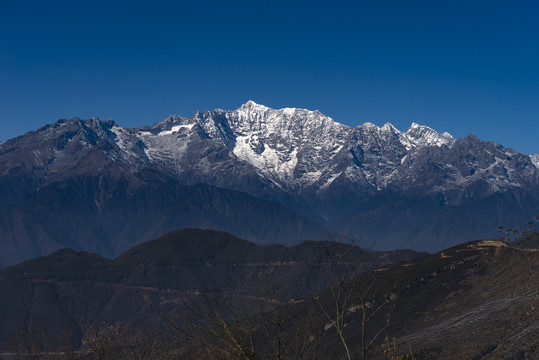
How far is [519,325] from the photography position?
340 ft

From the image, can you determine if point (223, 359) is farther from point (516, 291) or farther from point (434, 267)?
point (434, 267)

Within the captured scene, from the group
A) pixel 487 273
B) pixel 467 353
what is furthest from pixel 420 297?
pixel 467 353

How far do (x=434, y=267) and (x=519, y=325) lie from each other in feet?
199

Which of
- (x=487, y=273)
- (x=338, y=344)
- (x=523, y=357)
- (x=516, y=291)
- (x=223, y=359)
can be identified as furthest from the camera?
(x=487, y=273)

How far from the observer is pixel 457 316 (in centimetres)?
12538

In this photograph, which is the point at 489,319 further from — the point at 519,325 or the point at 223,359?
the point at 223,359

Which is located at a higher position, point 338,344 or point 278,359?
point 278,359

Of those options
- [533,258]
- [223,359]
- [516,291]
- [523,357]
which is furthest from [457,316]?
[223,359]

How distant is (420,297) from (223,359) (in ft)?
435

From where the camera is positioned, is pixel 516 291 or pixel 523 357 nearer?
pixel 523 357

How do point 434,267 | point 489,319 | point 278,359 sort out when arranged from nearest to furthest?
point 278,359 < point 489,319 < point 434,267

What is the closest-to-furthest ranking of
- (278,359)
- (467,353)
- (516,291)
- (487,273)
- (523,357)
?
(278,359) < (523,357) < (467,353) < (516,291) < (487,273)

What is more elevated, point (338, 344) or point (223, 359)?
point (223, 359)

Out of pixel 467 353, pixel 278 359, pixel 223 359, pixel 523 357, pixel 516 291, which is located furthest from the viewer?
pixel 516 291
